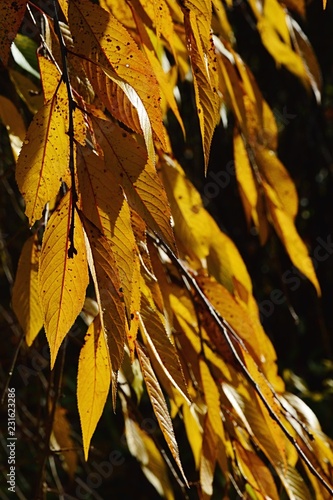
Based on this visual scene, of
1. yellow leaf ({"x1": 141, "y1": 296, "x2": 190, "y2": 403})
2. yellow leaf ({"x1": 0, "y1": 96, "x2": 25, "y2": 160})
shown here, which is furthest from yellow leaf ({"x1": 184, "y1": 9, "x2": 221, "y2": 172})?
yellow leaf ({"x1": 0, "y1": 96, "x2": 25, "y2": 160})

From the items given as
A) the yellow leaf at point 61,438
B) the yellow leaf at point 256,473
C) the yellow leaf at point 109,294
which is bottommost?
the yellow leaf at point 256,473

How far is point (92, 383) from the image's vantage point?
50 centimetres

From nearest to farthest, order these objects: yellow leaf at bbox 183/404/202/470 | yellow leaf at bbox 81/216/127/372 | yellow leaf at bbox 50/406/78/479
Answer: yellow leaf at bbox 81/216/127/372
yellow leaf at bbox 183/404/202/470
yellow leaf at bbox 50/406/78/479

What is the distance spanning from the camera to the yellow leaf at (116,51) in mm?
452

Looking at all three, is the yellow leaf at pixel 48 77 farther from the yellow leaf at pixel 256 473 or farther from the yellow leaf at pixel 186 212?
the yellow leaf at pixel 256 473

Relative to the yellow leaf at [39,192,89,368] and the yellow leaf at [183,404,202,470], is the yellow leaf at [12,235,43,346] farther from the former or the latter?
the yellow leaf at [39,192,89,368]

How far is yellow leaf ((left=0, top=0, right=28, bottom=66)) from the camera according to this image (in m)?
Answer: 0.44

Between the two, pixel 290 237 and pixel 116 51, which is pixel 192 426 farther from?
pixel 116 51

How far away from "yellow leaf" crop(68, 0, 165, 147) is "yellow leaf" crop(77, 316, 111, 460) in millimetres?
151

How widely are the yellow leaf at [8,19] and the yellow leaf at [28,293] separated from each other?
0.30 m

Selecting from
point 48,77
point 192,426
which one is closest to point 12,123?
point 48,77

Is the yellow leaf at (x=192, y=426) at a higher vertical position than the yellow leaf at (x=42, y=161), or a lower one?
lower

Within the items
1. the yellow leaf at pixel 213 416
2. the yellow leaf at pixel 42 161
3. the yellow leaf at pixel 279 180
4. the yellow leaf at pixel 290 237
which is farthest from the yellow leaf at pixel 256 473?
the yellow leaf at pixel 42 161

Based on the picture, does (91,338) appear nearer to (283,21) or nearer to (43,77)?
(43,77)
